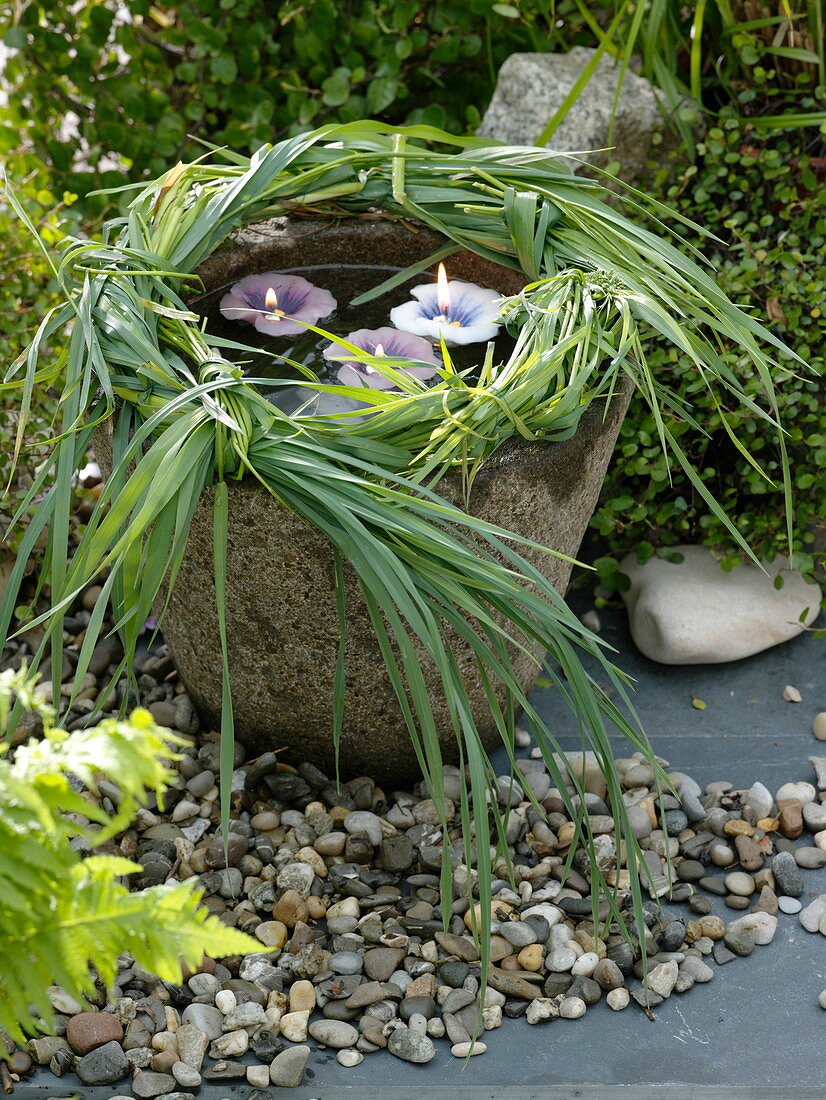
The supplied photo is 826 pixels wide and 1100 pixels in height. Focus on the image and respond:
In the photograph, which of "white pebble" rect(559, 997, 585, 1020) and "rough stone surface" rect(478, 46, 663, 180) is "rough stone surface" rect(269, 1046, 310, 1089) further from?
"rough stone surface" rect(478, 46, 663, 180)

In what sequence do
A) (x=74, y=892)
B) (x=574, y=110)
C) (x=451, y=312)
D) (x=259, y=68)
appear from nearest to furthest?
1. (x=74, y=892)
2. (x=451, y=312)
3. (x=574, y=110)
4. (x=259, y=68)

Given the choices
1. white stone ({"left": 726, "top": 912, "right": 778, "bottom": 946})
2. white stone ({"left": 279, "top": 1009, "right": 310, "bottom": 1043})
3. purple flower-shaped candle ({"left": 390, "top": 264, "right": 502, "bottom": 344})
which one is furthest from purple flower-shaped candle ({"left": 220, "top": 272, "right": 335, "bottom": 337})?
white stone ({"left": 726, "top": 912, "right": 778, "bottom": 946})

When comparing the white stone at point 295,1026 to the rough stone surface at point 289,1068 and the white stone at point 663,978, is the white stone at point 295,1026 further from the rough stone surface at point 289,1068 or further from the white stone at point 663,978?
the white stone at point 663,978

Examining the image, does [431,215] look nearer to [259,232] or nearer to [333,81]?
[259,232]

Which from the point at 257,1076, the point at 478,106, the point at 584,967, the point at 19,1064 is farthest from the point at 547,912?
the point at 478,106

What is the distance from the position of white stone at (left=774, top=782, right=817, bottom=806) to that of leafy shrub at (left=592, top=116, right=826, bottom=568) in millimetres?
376

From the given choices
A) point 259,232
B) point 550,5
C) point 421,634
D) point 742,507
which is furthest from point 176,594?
point 550,5

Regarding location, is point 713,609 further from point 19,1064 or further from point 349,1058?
point 19,1064

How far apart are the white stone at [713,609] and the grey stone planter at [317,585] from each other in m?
0.34

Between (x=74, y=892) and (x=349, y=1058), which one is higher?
(x=74, y=892)

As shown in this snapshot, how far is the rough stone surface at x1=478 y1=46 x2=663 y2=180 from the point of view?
211 cm

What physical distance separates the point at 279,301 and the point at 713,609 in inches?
35.8

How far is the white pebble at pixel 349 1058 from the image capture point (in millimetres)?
1264

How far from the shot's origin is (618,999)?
1342mm
